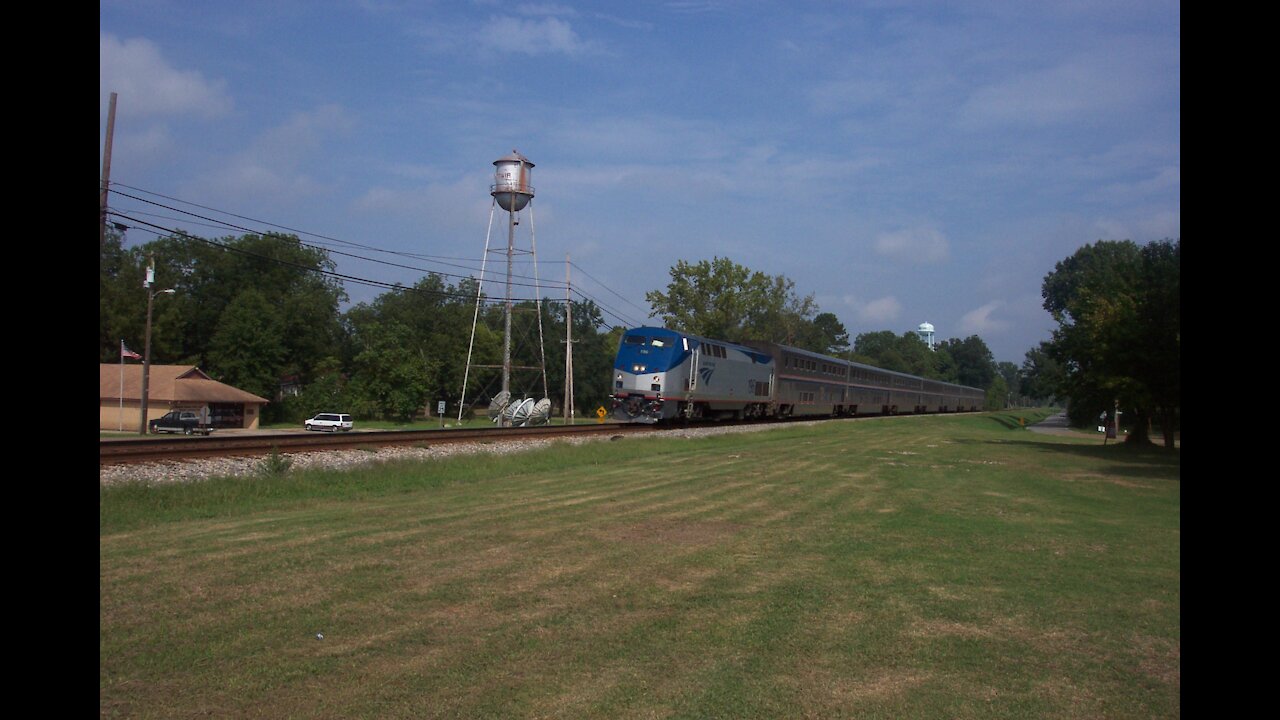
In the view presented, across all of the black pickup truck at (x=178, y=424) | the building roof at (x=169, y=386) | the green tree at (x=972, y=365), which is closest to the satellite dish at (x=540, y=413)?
the black pickup truck at (x=178, y=424)

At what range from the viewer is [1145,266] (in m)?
29.8

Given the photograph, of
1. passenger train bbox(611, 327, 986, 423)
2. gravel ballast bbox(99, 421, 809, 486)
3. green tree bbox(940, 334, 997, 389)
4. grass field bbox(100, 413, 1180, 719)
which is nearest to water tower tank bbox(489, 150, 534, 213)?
passenger train bbox(611, 327, 986, 423)

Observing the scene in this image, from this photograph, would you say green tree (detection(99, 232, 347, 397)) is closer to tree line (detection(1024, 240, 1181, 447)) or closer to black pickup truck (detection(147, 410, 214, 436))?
black pickup truck (detection(147, 410, 214, 436))

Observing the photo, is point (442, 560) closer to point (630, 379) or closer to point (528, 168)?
point (630, 379)

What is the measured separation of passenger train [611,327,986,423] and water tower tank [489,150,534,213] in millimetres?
20192

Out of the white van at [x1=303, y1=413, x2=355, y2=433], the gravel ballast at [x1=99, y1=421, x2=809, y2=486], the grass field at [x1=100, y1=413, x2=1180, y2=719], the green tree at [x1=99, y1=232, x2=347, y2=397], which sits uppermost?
the green tree at [x1=99, y1=232, x2=347, y2=397]

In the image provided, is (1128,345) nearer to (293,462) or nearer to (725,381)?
(725,381)

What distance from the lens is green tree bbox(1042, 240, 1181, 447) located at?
86.7 ft

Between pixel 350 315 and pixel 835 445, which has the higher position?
pixel 350 315

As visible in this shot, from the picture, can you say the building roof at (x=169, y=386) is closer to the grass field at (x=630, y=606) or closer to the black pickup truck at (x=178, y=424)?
the black pickup truck at (x=178, y=424)

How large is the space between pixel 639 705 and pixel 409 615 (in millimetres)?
2454

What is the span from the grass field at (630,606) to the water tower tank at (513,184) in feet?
142

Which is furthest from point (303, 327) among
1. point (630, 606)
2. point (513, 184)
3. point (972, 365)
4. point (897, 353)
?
point (972, 365)
